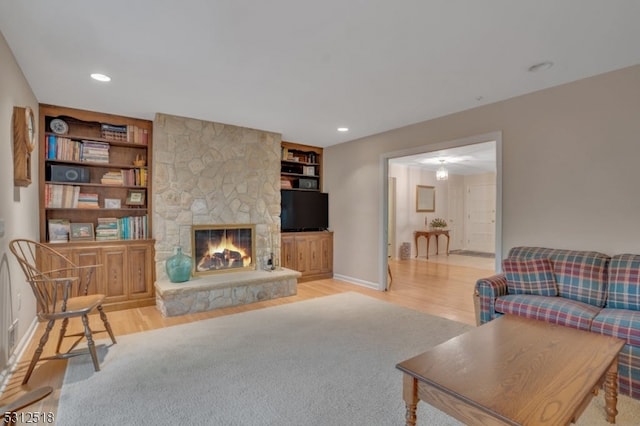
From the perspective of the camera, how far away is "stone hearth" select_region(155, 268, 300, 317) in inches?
143

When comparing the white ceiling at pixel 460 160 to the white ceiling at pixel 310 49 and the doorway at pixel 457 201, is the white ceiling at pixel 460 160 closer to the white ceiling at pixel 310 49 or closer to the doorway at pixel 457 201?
the doorway at pixel 457 201

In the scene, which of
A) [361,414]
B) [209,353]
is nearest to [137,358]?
[209,353]

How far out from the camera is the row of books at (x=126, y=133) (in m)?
3.99

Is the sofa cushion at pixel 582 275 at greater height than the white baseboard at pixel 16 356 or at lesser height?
greater

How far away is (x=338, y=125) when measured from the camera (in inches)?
174

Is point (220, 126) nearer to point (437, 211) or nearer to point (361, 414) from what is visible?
point (361, 414)

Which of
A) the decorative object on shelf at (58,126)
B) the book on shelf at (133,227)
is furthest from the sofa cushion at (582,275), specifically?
the decorative object on shelf at (58,126)

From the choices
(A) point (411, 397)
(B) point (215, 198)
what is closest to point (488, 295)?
(A) point (411, 397)

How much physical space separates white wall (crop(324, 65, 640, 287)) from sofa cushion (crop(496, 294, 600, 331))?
0.72 metres

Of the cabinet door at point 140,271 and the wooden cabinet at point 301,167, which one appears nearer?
the cabinet door at point 140,271

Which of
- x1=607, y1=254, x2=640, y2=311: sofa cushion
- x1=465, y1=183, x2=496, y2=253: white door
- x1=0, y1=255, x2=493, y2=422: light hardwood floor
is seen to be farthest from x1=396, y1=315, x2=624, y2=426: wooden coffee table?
x1=465, y1=183, x2=496, y2=253: white door

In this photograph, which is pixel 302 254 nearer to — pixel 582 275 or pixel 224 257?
pixel 224 257

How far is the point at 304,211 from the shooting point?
216 inches

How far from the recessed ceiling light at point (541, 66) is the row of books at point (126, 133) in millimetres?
4317
